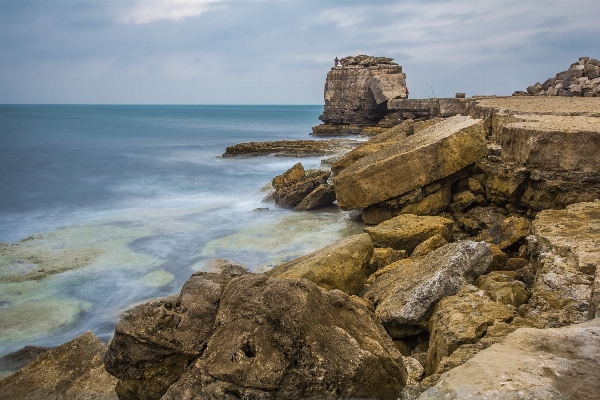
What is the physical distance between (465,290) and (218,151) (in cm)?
3323

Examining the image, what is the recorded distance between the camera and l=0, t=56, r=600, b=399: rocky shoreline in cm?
301

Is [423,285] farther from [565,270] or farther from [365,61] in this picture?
[365,61]

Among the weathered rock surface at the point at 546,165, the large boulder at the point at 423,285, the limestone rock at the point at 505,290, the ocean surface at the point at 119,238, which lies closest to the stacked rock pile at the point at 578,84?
the ocean surface at the point at 119,238

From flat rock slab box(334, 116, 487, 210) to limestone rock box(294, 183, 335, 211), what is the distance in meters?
3.28

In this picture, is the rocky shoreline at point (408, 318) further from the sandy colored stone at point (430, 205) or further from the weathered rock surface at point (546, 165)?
the sandy colored stone at point (430, 205)

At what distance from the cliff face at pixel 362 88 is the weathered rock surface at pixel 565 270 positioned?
100 feet

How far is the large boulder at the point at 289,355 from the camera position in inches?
120

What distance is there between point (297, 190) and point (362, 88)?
81.5 ft

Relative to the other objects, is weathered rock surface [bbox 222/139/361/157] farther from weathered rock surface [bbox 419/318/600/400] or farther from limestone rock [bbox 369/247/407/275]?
weathered rock surface [bbox 419/318/600/400]

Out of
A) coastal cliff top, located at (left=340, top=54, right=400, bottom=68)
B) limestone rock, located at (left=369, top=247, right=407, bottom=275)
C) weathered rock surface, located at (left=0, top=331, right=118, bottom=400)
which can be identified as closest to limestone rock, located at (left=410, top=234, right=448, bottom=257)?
limestone rock, located at (left=369, top=247, right=407, bottom=275)

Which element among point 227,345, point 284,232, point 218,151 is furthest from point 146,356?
point 218,151

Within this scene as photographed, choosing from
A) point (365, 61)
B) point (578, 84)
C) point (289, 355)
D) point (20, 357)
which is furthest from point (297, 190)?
point (365, 61)

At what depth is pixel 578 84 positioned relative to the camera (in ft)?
81.6

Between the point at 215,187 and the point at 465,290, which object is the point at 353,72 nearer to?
the point at 215,187
